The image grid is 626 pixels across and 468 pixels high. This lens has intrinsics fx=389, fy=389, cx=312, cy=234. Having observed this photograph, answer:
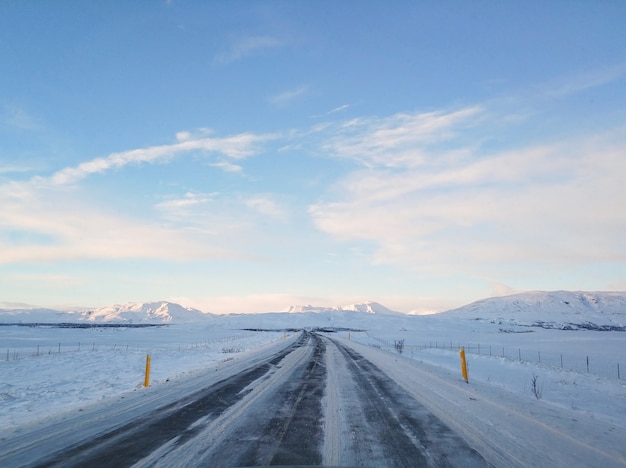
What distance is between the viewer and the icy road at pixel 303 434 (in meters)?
5.34

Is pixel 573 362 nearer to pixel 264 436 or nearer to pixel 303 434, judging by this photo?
pixel 303 434

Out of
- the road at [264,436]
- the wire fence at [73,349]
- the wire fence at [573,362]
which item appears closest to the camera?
the road at [264,436]

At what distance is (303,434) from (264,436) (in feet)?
2.17

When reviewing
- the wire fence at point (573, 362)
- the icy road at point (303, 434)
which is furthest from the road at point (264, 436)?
the wire fence at point (573, 362)

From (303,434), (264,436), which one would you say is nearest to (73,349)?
(264,436)

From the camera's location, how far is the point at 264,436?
646 centimetres

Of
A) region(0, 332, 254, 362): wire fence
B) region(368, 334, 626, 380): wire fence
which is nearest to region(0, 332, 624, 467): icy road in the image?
region(368, 334, 626, 380): wire fence

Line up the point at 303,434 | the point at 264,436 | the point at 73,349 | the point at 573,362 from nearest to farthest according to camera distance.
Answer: the point at 264,436 → the point at 303,434 → the point at 573,362 → the point at 73,349

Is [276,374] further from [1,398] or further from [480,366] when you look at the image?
[480,366]

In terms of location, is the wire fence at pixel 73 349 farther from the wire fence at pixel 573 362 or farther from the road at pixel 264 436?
the wire fence at pixel 573 362

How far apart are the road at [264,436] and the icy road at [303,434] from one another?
2 centimetres

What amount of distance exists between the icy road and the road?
0.02 metres

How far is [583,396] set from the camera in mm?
12695

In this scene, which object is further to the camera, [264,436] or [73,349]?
[73,349]
